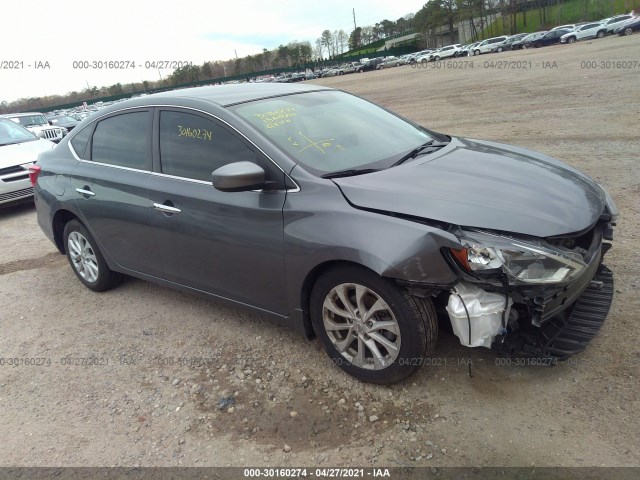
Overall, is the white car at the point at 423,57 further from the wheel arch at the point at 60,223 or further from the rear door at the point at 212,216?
the rear door at the point at 212,216

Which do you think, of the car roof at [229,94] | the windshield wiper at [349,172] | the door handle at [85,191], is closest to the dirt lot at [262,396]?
the door handle at [85,191]

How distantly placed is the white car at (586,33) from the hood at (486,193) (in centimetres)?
4790

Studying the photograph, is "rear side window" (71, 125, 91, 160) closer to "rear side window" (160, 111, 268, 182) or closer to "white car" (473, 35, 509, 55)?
"rear side window" (160, 111, 268, 182)

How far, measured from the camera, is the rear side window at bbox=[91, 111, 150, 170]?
3955 mm

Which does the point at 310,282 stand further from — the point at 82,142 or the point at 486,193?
the point at 82,142

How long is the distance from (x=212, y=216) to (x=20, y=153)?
7.04m

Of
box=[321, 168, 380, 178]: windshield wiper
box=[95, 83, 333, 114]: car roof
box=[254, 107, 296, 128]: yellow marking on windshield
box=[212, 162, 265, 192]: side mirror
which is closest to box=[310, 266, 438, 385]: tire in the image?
box=[321, 168, 380, 178]: windshield wiper

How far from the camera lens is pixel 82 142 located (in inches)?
182

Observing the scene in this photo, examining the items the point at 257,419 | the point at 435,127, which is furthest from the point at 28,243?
the point at 435,127

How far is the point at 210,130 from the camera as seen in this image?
137 inches

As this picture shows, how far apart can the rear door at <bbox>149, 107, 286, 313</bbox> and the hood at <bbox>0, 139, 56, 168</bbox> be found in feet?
18.0

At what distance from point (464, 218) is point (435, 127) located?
9434 mm

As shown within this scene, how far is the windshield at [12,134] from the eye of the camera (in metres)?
9.28

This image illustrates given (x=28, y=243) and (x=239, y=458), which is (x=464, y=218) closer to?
(x=239, y=458)
